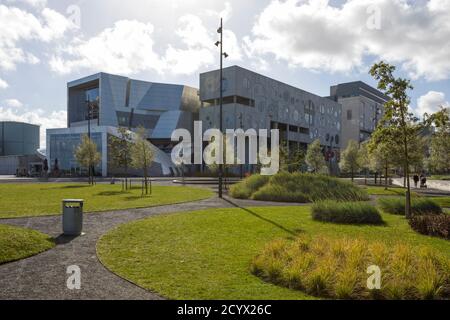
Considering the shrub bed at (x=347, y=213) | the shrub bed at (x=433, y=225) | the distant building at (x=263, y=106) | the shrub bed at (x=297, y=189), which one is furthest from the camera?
the distant building at (x=263, y=106)

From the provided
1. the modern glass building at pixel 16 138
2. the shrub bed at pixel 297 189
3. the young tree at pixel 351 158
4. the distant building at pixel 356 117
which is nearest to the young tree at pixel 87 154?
the shrub bed at pixel 297 189

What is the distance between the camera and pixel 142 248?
812 cm

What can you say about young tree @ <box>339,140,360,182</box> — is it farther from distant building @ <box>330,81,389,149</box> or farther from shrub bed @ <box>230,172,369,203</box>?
distant building @ <box>330,81,389,149</box>

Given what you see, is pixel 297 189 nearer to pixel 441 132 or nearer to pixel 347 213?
pixel 347 213

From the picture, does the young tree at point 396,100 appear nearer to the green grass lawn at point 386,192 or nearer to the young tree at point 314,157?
the green grass lawn at point 386,192

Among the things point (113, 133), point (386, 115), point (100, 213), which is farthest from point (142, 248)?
point (113, 133)

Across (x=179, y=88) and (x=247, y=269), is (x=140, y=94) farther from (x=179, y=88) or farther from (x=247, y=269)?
(x=247, y=269)

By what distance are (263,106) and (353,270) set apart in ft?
244

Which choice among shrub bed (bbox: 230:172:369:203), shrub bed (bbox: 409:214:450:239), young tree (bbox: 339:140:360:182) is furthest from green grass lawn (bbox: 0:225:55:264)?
young tree (bbox: 339:140:360:182)

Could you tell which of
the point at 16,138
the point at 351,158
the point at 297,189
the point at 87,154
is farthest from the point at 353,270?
the point at 16,138

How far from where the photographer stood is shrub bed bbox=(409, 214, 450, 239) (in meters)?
9.76

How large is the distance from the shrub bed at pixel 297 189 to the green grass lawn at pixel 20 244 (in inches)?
515

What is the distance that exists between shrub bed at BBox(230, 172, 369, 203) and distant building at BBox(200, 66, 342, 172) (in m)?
42.6

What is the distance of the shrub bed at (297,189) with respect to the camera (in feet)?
64.2
